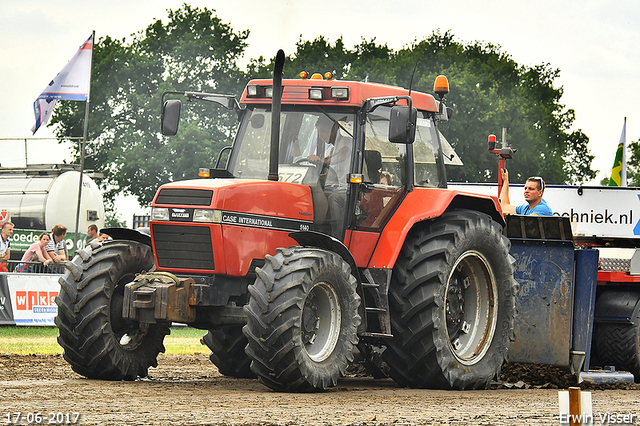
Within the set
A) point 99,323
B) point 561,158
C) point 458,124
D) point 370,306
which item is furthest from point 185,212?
point 561,158

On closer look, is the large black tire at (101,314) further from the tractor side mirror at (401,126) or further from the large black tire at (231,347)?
the tractor side mirror at (401,126)

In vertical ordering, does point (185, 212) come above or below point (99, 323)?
above

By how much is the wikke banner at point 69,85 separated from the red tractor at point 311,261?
15.4 metres

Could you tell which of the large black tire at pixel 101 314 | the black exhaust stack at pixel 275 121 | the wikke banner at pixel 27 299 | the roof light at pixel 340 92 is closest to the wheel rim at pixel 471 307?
the roof light at pixel 340 92

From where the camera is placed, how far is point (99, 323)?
814cm

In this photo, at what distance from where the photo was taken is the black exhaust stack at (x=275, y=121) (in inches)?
325

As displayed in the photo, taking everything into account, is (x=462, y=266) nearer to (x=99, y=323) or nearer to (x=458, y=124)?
(x=99, y=323)

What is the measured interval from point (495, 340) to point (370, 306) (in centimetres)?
145

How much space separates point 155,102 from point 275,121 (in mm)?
38405

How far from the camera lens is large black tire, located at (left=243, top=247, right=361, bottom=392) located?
7.30 m

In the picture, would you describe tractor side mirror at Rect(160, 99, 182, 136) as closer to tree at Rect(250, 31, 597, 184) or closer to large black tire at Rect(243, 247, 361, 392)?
→ large black tire at Rect(243, 247, 361, 392)

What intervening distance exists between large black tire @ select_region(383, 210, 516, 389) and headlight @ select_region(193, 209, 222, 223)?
1716 millimetres

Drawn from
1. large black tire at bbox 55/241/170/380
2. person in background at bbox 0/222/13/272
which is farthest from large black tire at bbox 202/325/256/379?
person in background at bbox 0/222/13/272

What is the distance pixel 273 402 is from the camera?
6.89m
